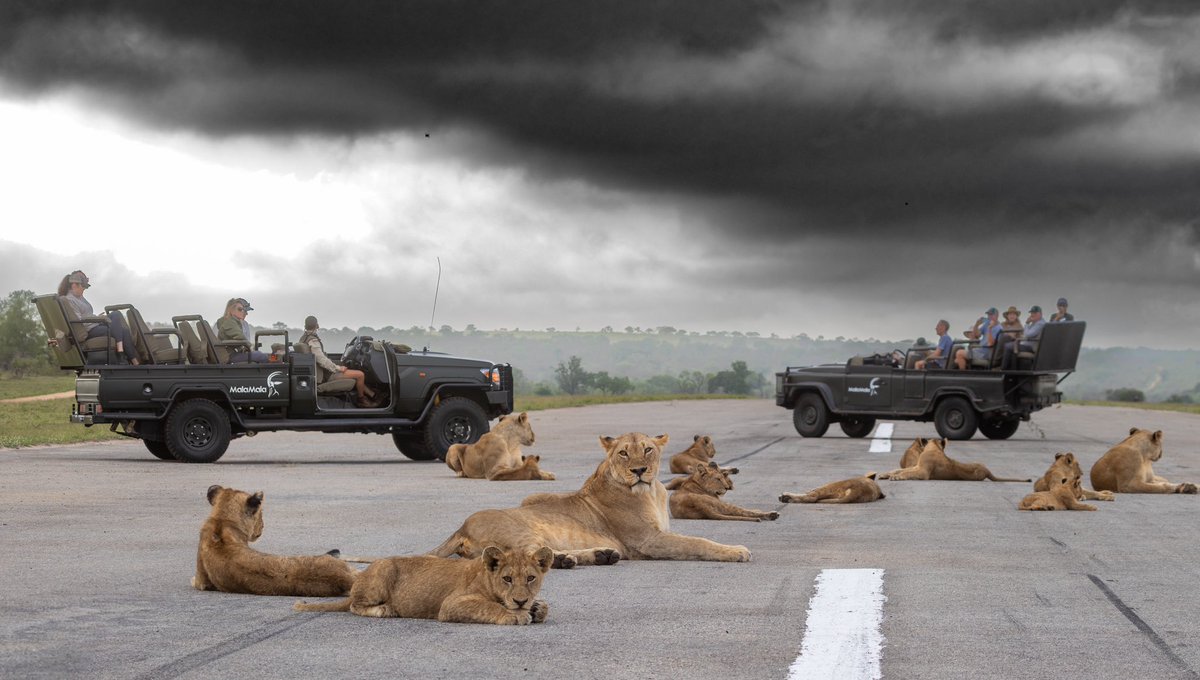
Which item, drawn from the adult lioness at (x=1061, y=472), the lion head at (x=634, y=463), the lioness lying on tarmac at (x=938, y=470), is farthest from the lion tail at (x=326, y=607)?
the lioness lying on tarmac at (x=938, y=470)

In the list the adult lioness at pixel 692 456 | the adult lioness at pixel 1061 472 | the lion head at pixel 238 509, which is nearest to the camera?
the lion head at pixel 238 509

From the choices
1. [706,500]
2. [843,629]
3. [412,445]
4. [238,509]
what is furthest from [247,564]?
[412,445]

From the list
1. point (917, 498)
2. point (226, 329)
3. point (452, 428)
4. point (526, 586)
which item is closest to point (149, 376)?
point (226, 329)

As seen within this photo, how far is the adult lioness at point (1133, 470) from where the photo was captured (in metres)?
17.6

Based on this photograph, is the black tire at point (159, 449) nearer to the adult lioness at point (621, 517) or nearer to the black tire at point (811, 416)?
the black tire at point (811, 416)

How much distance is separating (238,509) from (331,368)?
14.3m

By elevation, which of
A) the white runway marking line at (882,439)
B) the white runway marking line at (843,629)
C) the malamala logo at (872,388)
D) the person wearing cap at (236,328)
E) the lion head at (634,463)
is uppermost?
the person wearing cap at (236,328)

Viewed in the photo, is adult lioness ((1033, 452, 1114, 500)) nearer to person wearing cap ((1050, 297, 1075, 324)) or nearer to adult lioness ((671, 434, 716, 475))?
adult lioness ((671, 434, 716, 475))

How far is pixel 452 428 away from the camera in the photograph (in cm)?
2322

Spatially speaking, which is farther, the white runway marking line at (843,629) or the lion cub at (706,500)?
the lion cub at (706,500)

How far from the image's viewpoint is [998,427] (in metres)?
32.7

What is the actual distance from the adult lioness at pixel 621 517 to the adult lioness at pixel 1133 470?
28.9ft

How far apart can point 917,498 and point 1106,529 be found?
343 cm

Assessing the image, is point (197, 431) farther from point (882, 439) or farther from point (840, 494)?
point (882, 439)
